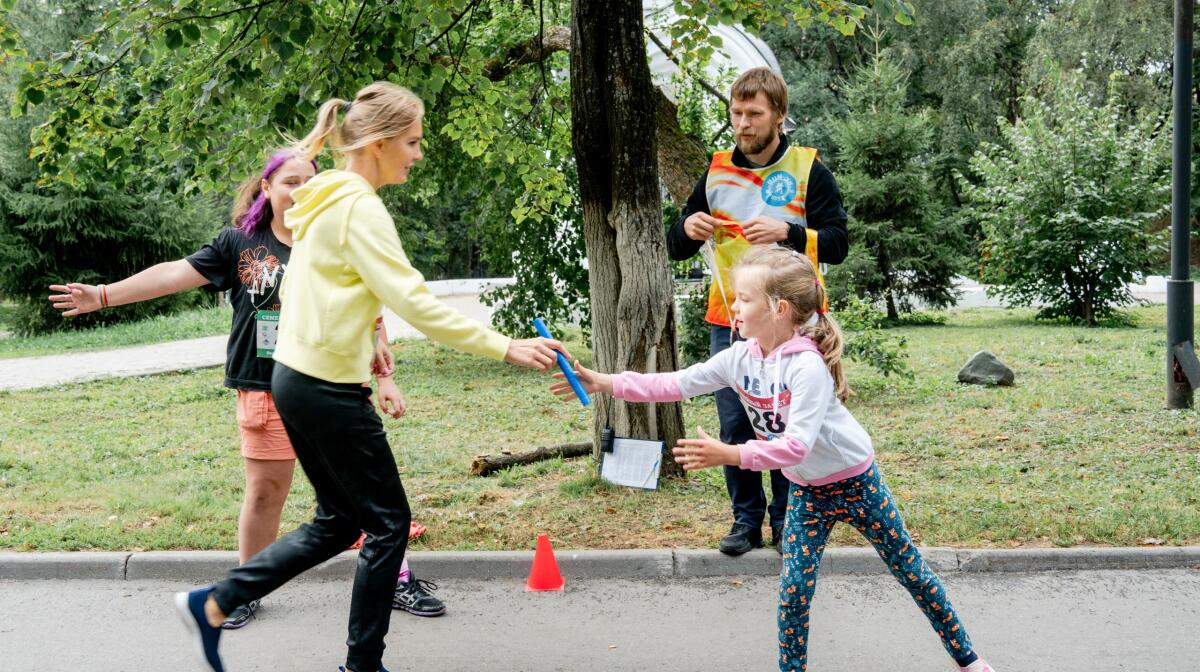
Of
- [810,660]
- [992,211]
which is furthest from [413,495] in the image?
[992,211]

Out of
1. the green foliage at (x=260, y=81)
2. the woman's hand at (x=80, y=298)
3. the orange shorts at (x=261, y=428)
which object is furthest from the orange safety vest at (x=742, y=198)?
the woman's hand at (x=80, y=298)

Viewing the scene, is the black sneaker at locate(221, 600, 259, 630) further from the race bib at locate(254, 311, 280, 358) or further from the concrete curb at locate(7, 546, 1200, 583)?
the race bib at locate(254, 311, 280, 358)

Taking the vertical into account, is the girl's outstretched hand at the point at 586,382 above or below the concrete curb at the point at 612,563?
above

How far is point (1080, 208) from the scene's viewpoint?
16875mm

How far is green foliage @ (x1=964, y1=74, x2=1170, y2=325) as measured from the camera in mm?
16875

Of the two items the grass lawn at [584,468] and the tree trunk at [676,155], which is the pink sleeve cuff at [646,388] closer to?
the grass lawn at [584,468]

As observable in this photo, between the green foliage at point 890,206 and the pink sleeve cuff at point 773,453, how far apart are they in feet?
55.8

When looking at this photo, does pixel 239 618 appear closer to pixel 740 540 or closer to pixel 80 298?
pixel 80 298

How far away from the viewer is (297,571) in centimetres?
341

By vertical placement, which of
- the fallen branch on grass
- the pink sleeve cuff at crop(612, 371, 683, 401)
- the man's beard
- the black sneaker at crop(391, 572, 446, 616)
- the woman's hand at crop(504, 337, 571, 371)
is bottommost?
the black sneaker at crop(391, 572, 446, 616)

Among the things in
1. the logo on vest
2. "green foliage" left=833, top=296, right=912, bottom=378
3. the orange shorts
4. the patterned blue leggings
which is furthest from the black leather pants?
"green foliage" left=833, top=296, right=912, bottom=378

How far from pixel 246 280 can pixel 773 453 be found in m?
2.31

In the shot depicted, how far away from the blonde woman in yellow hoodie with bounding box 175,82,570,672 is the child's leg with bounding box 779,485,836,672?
3.13ft

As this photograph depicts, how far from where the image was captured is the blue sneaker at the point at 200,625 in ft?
10.9
